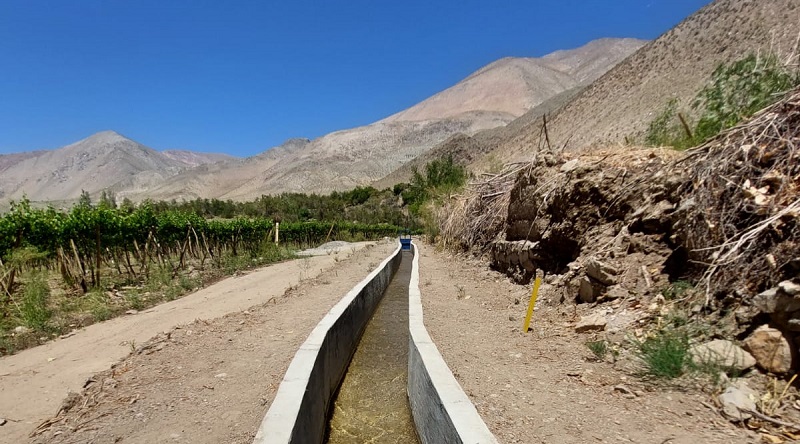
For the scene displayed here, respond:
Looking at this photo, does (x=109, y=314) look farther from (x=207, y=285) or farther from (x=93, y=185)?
(x=93, y=185)

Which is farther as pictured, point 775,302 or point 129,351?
point 129,351

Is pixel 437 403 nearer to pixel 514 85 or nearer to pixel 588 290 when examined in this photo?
pixel 588 290

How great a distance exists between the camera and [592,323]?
15.6ft

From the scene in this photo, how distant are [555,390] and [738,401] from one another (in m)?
1.32

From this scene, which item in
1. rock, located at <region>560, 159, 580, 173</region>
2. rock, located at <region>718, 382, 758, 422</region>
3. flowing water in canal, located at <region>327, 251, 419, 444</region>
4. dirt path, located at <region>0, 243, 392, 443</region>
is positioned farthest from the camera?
rock, located at <region>560, 159, 580, 173</region>

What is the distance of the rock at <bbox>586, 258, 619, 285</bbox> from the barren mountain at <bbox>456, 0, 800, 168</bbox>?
32913 millimetres

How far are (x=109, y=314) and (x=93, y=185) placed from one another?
223m

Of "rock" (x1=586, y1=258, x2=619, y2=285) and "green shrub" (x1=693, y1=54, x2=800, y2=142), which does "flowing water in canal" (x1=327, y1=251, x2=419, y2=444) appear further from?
"green shrub" (x1=693, y1=54, x2=800, y2=142)

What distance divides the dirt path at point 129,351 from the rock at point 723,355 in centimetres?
395

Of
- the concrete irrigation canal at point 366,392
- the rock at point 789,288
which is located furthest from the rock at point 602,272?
the concrete irrigation canal at point 366,392

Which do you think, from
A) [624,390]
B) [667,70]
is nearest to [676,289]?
[624,390]

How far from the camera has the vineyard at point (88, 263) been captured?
7.76 metres

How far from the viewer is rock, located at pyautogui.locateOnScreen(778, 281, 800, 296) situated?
9.41 feet

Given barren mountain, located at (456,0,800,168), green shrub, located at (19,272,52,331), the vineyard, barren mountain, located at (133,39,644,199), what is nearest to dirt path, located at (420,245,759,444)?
green shrub, located at (19,272,52,331)
